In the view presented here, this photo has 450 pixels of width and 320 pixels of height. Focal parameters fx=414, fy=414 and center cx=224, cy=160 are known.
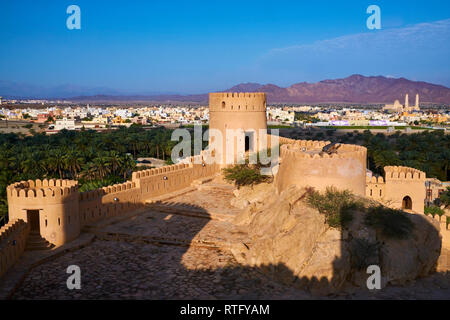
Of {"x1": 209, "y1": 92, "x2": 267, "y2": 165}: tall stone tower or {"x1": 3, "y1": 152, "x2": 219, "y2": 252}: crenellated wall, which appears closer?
{"x1": 3, "y1": 152, "x2": 219, "y2": 252}: crenellated wall

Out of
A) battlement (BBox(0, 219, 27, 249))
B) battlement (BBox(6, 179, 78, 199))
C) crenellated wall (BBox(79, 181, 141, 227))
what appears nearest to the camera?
battlement (BBox(0, 219, 27, 249))

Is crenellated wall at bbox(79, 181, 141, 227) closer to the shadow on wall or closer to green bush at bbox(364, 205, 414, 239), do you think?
the shadow on wall

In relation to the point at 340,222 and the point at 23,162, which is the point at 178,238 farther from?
the point at 23,162

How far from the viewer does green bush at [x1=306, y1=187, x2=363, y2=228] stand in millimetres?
10984

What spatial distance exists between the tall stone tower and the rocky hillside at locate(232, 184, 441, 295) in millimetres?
8677

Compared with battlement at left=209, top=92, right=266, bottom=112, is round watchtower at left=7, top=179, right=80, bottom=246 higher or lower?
lower

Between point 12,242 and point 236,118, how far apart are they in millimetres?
12486

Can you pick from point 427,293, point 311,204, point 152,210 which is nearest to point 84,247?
point 152,210

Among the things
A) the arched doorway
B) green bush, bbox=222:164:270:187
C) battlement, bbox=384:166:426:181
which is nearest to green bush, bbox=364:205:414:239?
battlement, bbox=384:166:426:181

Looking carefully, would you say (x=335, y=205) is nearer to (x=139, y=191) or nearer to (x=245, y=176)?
(x=245, y=176)

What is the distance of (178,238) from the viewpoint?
12617mm

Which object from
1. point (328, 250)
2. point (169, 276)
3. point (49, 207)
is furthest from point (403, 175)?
point (49, 207)
